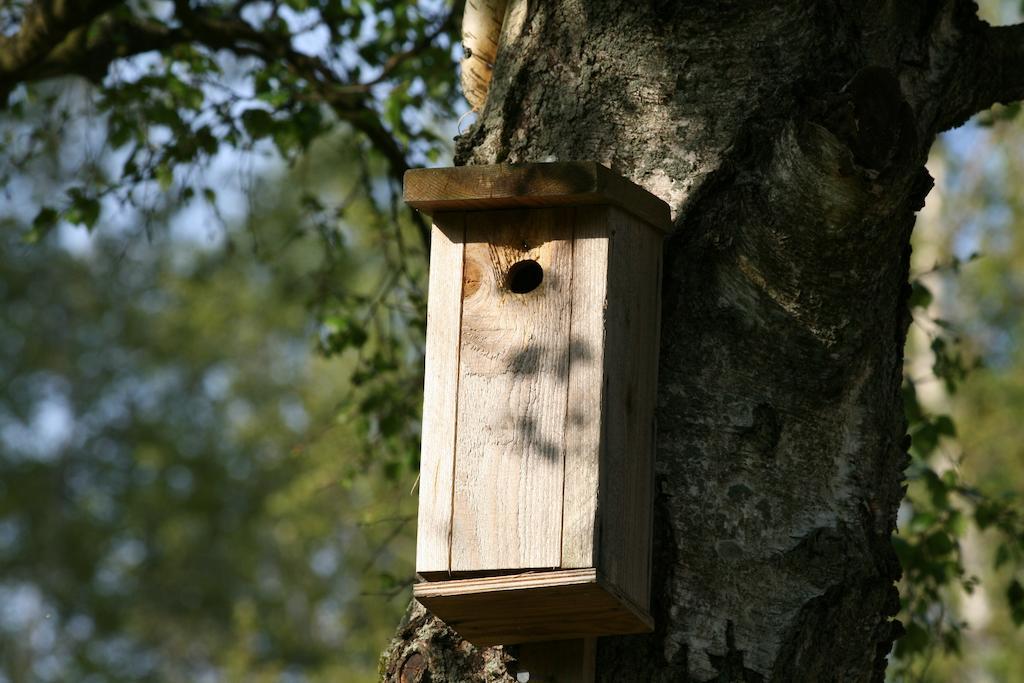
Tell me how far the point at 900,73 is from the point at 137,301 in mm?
20832

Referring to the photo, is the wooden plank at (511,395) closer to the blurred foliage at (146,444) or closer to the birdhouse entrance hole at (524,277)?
the birdhouse entrance hole at (524,277)

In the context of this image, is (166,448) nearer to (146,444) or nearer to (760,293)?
(146,444)

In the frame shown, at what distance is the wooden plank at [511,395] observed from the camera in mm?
2316

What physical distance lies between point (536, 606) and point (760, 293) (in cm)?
69

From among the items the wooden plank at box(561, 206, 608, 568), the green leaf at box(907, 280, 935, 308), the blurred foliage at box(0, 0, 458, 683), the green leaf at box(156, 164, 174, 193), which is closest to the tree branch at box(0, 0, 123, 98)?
the green leaf at box(156, 164, 174, 193)

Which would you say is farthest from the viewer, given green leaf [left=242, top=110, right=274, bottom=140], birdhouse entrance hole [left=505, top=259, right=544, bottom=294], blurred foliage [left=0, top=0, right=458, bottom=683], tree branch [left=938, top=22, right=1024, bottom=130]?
blurred foliage [left=0, top=0, right=458, bottom=683]

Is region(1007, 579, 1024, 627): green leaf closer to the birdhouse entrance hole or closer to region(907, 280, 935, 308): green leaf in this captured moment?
region(907, 280, 935, 308): green leaf

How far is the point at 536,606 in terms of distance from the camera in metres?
2.32

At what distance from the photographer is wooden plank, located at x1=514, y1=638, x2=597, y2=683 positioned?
2.37 meters

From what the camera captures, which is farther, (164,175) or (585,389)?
(164,175)

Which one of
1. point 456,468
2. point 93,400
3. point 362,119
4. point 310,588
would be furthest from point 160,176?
point 93,400

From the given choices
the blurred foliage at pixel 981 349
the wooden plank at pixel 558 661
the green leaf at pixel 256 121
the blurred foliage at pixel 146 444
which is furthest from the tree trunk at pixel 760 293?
the blurred foliage at pixel 146 444

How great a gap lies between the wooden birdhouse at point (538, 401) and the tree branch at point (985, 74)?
2.60ft

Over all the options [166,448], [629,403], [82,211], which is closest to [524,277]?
[629,403]
